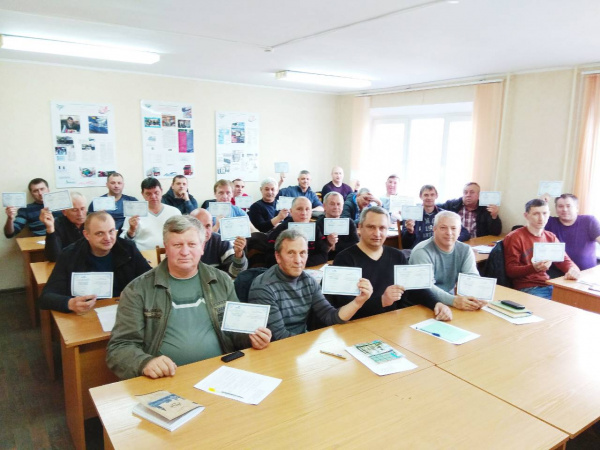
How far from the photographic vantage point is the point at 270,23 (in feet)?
10.8

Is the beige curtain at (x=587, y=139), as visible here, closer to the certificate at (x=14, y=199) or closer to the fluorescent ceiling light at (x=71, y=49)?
the fluorescent ceiling light at (x=71, y=49)

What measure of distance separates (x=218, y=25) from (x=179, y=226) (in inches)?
81.3

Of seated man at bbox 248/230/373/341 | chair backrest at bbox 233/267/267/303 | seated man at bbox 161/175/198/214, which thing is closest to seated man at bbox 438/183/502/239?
seated man at bbox 161/175/198/214

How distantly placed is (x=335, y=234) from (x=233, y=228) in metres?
1.00

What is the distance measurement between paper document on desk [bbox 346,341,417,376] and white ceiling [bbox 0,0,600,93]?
7.06 feet

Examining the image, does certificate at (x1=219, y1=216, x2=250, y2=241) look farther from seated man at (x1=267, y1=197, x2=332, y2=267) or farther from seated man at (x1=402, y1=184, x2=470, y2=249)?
seated man at (x1=402, y1=184, x2=470, y2=249)

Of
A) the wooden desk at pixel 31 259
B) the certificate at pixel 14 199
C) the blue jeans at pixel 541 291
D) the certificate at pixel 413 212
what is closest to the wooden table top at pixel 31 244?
the wooden desk at pixel 31 259

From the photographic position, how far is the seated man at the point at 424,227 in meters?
5.02

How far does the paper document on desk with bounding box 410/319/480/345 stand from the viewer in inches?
89.0

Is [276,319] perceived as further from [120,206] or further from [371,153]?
[371,153]

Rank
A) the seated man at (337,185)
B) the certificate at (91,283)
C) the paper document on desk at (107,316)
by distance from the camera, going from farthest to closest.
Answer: the seated man at (337,185) < the certificate at (91,283) < the paper document on desk at (107,316)

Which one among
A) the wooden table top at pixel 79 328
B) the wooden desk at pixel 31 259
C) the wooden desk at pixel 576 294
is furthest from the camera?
the wooden desk at pixel 31 259

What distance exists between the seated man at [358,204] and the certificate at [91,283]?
3.36 m

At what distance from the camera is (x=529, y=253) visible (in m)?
3.70
